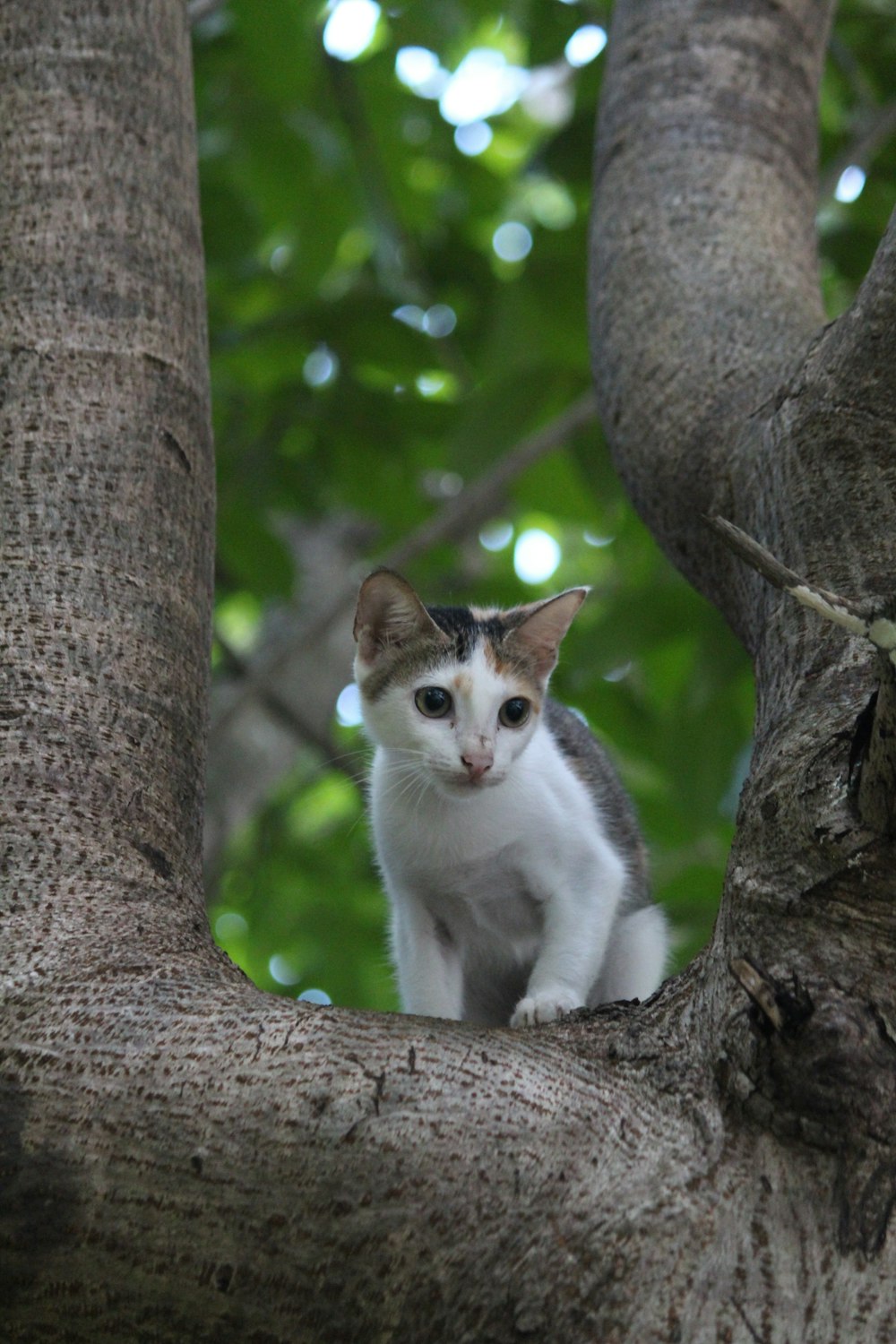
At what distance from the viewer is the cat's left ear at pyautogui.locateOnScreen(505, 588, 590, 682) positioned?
3256 mm

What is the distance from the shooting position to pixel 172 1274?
1.38 meters

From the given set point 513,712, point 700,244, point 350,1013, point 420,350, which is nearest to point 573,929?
point 513,712

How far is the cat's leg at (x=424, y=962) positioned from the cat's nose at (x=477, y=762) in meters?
0.32

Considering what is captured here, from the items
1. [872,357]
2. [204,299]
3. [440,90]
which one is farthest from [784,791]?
[440,90]

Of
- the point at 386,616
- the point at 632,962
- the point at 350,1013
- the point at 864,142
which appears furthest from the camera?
the point at 864,142

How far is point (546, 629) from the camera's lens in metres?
3.31

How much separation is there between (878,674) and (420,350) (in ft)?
A: 11.1

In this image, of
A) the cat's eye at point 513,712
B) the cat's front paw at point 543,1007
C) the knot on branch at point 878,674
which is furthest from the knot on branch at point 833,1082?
the cat's eye at point 513,712

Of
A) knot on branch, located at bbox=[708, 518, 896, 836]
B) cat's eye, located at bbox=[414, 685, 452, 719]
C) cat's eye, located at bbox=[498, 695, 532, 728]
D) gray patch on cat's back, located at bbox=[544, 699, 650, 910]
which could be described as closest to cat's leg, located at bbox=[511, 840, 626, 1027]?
gray patch on cat's back, located at bbox=[544, 699, 650, 910]

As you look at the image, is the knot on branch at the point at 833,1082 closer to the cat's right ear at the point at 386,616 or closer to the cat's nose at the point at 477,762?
the cat's nose at the point at 477,762

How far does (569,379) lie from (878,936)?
10.6 feet

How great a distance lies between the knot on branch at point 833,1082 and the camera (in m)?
1.45

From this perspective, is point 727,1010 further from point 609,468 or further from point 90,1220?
point 609,468

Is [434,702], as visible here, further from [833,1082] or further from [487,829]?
[833,1082]
